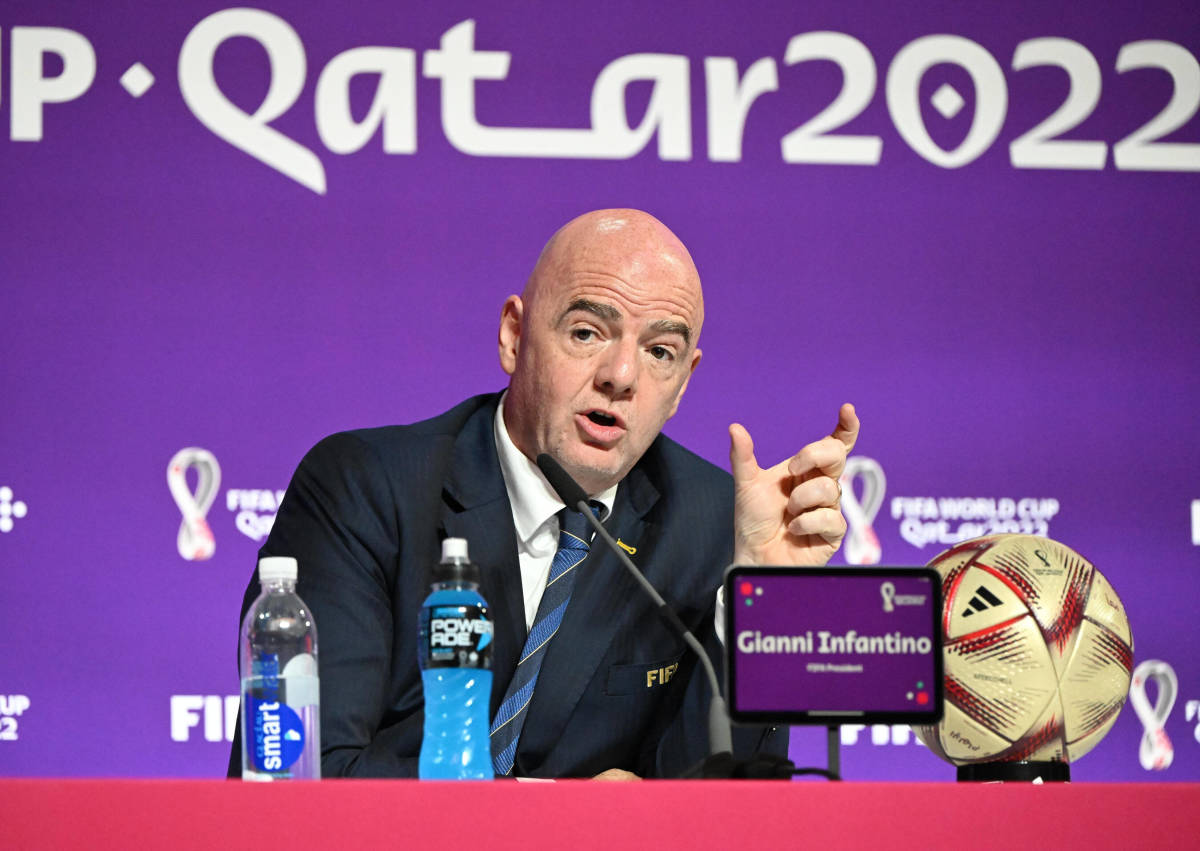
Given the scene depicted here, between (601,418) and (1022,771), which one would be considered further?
(601,418)

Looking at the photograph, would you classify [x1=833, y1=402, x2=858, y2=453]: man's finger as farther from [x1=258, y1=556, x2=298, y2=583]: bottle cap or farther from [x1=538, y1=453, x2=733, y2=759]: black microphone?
[x1=258, y1=556, x2=298, y2=583]: bottle cap

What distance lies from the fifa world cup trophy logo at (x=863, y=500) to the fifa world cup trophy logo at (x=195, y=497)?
1408mm

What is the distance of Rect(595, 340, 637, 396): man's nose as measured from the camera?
2443mm

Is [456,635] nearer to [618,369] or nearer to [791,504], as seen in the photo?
[791,504]

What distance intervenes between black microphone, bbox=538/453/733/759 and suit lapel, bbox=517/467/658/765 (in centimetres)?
39

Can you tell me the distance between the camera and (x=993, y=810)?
3.88 ft

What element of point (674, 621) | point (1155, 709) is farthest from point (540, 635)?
point (1155, 709)

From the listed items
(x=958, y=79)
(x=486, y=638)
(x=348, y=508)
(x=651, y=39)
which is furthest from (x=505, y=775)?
(x=958, y=79)

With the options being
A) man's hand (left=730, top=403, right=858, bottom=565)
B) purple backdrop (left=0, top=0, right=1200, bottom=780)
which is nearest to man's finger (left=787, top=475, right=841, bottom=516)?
man's hand (left=730, top=403, right=858, bottom=565)

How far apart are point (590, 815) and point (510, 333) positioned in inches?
62.9

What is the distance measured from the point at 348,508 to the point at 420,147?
124 cm

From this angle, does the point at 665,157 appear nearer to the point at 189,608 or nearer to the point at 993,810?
the point at 189,608

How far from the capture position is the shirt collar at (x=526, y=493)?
244 cm

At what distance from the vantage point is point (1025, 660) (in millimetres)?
1779
